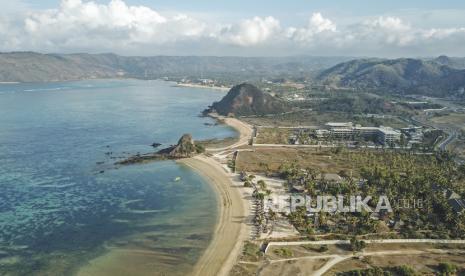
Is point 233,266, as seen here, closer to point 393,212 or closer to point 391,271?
point 391,271

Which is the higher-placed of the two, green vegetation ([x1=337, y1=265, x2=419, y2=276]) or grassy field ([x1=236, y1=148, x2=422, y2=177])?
grassy field ([x1=236, y1=148, x2=422, y2=177])

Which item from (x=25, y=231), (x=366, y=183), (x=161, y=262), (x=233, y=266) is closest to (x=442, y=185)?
(x=366, y=183)

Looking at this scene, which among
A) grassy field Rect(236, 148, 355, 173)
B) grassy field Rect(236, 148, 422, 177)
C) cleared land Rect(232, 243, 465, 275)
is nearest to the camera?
cleared land Rect(232, 243, 465, 275)

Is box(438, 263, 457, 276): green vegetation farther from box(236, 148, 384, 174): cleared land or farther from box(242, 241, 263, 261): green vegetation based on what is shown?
box(236, 148, 384, 174): cleared land

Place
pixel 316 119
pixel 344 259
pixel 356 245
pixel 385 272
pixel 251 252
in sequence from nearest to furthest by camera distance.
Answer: pixel 385 272 → pixel 344 259 → pixel 251 252 → pixel 356 245 → pixel 316 119

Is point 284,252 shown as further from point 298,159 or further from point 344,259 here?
point 298,159

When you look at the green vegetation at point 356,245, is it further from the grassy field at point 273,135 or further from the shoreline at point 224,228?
the grassy field at point 273,135

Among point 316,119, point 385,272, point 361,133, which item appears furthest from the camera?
point 316,119

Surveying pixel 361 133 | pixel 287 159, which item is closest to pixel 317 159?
pixel 287 159

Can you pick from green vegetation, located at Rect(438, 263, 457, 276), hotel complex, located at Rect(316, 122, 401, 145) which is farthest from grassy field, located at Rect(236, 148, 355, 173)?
green vegetation, located at Rect(438, 263, 457, 276)
